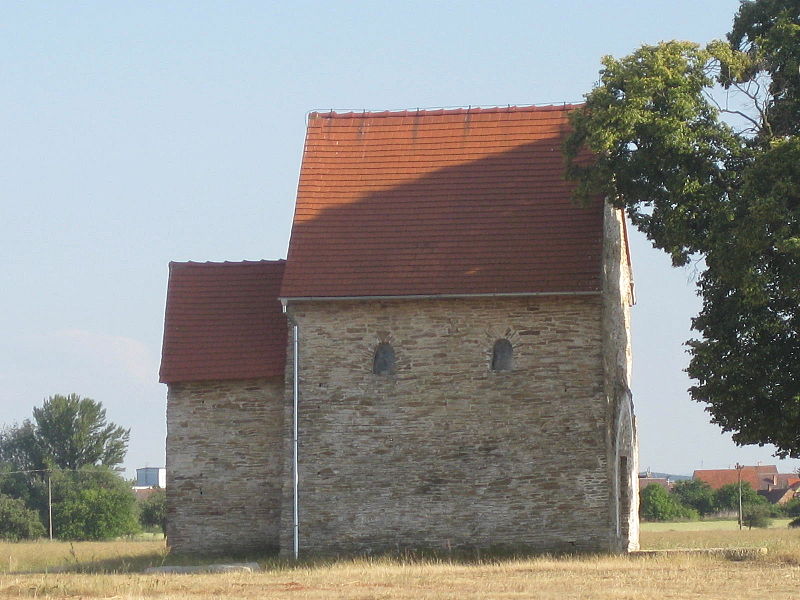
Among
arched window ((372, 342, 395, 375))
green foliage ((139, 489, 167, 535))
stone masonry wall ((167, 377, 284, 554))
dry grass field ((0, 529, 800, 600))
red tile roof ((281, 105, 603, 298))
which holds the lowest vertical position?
green foliage ((139, 489, 167, 535))

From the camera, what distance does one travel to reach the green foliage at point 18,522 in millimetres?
65562

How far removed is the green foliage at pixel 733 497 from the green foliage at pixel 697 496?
44 cm

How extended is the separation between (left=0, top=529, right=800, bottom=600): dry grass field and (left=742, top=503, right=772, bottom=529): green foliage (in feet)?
124

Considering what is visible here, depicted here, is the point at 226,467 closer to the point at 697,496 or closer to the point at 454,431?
the point at 454,431

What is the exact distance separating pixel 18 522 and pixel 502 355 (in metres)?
42.6

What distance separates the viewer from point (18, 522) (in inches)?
2591

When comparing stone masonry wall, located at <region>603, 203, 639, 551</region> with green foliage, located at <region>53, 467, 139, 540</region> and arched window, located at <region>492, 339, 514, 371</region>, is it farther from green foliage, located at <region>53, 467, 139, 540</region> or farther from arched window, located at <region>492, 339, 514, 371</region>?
green foliage, located at <region>53, 467, 139, 540</region>

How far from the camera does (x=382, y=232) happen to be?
102 feet

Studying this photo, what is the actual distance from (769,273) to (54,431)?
57.8m

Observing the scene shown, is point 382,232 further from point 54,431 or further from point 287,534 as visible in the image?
point 54,431

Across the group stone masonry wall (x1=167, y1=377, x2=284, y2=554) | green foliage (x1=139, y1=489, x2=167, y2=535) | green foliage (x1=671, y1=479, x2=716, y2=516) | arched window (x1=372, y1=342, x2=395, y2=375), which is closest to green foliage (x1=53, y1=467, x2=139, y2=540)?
green foliage (x1=139, y1=489, x2=167, y2=535)

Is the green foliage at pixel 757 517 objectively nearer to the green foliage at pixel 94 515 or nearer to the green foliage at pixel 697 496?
the green foliage at pixel 697 496

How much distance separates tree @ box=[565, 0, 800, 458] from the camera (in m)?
25.3

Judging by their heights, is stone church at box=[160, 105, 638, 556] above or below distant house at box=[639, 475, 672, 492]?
above
